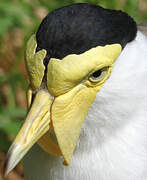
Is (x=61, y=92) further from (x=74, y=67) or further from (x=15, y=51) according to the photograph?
(x=15, y=51)

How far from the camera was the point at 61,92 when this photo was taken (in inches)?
72.7

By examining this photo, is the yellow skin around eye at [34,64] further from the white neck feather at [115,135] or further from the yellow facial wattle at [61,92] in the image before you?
the white neck feather at [115,135]

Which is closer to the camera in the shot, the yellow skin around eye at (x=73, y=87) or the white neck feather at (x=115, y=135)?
the yellow skin around eye at (x=73, y=87)

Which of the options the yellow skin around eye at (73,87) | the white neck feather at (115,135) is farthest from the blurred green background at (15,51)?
the yellow skin around eye at (73,87)

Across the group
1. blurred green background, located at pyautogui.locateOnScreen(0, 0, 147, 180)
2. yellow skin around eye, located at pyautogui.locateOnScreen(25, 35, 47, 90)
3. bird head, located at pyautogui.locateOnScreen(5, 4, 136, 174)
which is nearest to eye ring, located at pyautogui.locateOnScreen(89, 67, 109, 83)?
bird head, located at pyautogui.locateOnScreen(5, 4, 136, 174)

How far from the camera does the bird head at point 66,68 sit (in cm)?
179

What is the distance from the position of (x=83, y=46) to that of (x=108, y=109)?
33cm

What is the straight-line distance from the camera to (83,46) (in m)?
1.80

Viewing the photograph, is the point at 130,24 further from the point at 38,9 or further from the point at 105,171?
the point at 38,9

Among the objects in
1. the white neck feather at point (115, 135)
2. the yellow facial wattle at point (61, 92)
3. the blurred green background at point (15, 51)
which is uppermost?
the yellow facial wattle at point (61, 92)

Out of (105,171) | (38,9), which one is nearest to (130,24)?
(105,171)

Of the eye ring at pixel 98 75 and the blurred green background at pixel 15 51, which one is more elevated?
the eye ring at pixel 98 75

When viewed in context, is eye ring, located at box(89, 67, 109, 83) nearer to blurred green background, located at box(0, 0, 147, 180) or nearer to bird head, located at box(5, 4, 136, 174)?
bird head, located at box(5, 4, 136, 174)

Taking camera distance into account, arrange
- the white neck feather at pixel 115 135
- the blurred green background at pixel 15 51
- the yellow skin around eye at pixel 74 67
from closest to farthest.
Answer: the yellow skin around eye at pixel 74 67
the white neck feather at pixel 115 135
the blurred green background at pixel 15 51
